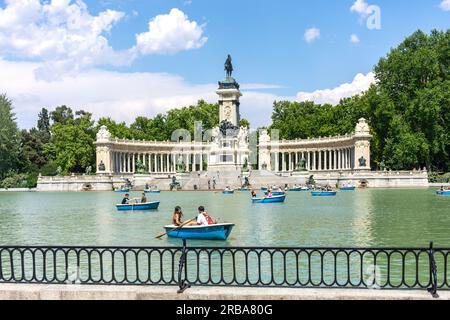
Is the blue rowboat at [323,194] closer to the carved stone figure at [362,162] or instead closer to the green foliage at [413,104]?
the green foliage at [413,104]

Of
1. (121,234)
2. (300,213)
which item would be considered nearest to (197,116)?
(300,213)

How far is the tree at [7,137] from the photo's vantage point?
8444cm

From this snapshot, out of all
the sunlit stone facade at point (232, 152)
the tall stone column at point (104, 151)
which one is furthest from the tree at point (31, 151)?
the sunlit stone facade at point (232, 152)

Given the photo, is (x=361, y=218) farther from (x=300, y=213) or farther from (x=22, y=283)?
(x=22, y=283)

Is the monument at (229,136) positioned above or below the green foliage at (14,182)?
above

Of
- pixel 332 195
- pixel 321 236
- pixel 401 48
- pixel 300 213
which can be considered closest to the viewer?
pixel 321 236

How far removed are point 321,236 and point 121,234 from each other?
342 inches

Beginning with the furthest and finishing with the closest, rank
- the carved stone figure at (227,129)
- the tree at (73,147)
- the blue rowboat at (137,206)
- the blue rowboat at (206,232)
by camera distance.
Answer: the tree at (73,147), the carved stone figure at (227,129), the blue rowboat at (137,206), the blue rowboat at (206,232)

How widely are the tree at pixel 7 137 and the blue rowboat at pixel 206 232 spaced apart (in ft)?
231

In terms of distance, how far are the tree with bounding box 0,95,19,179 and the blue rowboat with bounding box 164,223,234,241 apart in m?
70.5

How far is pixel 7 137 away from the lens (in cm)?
8456

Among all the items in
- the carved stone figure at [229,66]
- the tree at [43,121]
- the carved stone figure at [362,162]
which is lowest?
the carved stone figure at [362,162]

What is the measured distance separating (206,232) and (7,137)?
7249 cm
